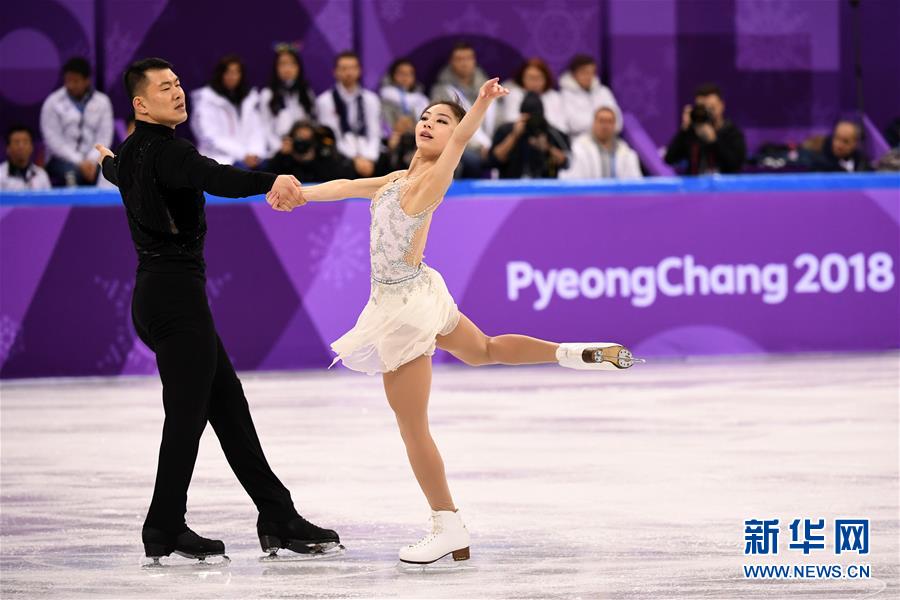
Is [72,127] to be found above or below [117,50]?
below

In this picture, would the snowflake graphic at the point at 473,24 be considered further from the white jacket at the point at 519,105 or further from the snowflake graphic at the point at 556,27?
the white jacket at the point at 519,105

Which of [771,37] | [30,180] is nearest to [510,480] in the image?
[30,180]

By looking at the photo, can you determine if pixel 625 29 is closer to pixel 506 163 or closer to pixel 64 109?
pixel 506 163

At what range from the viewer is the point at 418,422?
4801mm

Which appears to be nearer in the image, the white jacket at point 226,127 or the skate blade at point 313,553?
the skate blade at point 313,553

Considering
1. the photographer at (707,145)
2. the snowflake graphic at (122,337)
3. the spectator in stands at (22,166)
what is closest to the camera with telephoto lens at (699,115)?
the photographer at (707,145)

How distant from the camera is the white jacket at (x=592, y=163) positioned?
443 inches

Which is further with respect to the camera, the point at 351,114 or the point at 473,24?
the point at 473,24

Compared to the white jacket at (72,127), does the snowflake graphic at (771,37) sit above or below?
above

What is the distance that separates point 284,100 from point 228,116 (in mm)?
445

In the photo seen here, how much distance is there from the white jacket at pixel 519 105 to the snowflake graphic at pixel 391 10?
179cm

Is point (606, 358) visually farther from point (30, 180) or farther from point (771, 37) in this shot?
point (771, 37)

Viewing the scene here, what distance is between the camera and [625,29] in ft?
45.0

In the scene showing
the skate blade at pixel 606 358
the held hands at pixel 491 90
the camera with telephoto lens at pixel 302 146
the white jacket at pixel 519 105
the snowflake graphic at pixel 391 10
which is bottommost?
the skate blade at pixel 606 358
